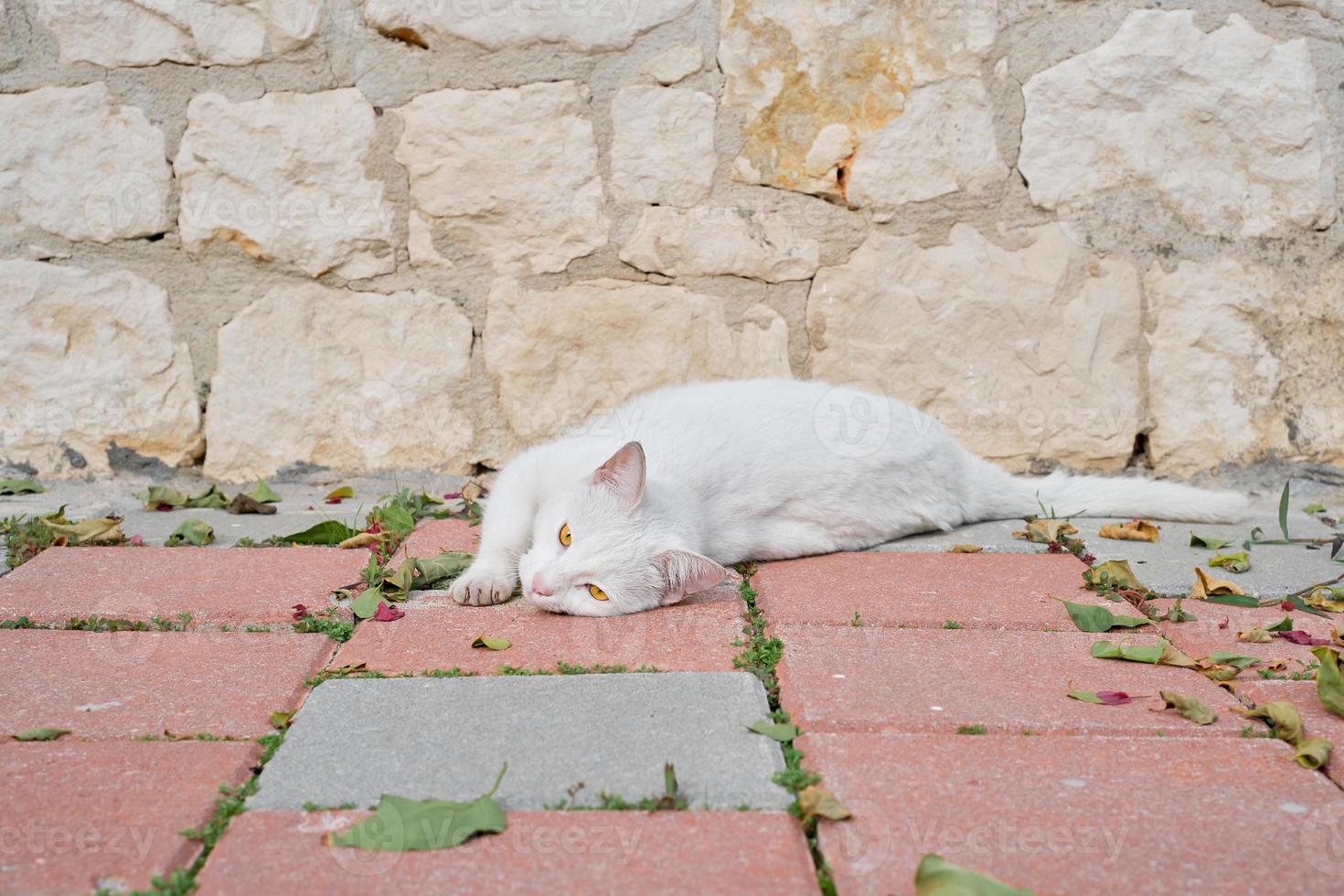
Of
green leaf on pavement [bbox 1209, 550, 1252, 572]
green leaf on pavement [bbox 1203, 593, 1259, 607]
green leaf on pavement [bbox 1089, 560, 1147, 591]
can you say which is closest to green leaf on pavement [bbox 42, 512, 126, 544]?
green leaf on pavement [bbox 1089, 560, 1147, 591]

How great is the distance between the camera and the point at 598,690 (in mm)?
1911

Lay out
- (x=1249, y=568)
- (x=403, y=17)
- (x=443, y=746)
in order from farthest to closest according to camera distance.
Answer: (x=403, y=17)
(x=1249, y=568)
(x=443, y=746)

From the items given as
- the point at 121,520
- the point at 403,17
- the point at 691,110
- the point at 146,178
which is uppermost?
the point at 403,17

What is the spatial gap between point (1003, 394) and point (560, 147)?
1.61 metres

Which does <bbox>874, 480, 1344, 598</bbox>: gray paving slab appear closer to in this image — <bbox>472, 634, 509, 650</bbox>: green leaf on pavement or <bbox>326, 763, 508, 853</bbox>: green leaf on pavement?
<bbox>472, 634, 509, 650</bbox>: green leaf on pavement

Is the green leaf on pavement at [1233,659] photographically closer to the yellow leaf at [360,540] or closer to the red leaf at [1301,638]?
the red leaf at [1301,638]

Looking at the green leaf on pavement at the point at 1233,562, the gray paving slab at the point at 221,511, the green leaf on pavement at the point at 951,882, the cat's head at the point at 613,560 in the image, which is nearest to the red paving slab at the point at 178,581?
the gray paving slab at the point at 221,511

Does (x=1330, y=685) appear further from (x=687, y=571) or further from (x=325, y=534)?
(x=325, y=534)


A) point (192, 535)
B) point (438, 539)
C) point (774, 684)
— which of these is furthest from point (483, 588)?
point (192, 535)

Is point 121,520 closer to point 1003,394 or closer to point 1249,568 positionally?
point 1003,394

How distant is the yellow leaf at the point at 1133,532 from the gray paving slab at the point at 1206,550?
0.08 feet

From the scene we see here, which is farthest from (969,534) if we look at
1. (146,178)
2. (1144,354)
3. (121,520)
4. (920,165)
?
(146,178)

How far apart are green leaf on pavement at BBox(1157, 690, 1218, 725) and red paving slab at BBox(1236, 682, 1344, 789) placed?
14cm

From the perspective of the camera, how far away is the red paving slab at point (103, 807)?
53.2 inches
